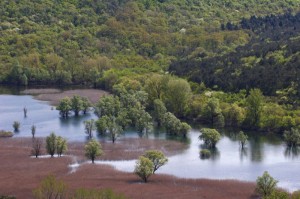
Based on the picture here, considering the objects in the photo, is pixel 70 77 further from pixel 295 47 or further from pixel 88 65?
pixel 295 47

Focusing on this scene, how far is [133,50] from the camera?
190000 mm

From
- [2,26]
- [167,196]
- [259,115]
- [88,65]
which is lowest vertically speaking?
[167,196]

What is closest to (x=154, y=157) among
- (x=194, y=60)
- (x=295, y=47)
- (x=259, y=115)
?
(x=259, y=115)

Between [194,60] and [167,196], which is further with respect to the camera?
[194,60]

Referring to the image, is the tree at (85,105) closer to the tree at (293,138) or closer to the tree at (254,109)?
the tree at (254,109)

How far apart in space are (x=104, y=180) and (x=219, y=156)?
74.5ft

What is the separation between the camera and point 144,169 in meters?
75.6

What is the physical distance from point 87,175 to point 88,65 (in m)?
95.5

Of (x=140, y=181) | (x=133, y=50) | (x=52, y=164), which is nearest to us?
(x=140, y=181)

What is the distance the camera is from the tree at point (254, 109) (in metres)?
108

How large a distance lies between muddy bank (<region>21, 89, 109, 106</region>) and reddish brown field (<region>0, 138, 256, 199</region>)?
49.9 metres

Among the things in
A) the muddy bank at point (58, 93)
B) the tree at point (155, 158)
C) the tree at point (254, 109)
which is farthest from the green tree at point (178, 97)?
the tree at point (155, 158)

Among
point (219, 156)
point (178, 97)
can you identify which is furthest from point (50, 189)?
point (178, 97)

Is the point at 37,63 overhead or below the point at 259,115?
overhead
